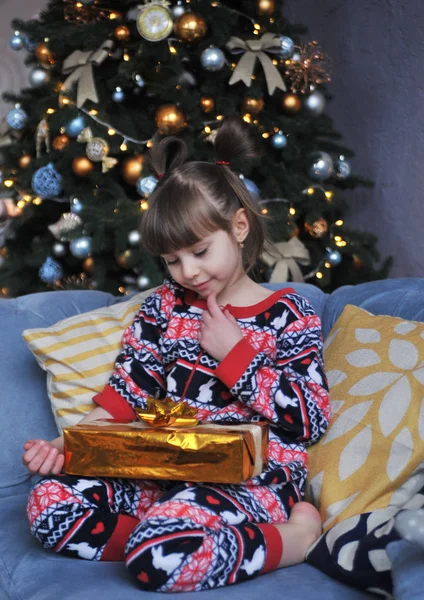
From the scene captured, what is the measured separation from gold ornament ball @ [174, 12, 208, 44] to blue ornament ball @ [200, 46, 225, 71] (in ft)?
0.20

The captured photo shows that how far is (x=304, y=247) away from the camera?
8.46 ft

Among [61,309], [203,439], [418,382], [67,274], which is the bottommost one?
[67,274]

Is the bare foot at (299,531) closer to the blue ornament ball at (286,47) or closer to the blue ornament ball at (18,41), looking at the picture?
the blue ornament ball at (286,47)

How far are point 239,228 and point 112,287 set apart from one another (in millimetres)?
1095

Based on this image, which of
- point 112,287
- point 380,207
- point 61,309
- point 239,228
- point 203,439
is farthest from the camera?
point 380,207

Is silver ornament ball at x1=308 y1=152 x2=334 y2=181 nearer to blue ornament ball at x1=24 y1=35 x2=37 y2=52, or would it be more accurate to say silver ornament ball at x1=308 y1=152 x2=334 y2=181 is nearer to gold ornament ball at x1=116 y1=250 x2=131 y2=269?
gold ornament ball at x1=116 y1=250 x2=131 y2=269

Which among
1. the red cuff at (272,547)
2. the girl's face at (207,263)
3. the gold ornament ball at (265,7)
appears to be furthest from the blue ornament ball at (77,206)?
the red cuff at (272,547)

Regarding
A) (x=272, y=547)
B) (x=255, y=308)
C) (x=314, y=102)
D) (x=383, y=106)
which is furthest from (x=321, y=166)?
(x=272, y=547)

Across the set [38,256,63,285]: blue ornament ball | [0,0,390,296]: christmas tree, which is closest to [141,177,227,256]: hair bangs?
[0,0,390,296]: christmas tree

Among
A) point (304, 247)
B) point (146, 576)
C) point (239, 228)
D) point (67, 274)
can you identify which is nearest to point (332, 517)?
point (146, 576)

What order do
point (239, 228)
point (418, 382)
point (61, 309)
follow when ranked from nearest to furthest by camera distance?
point (418, 382)
point (239, 228)
point (61, 309)

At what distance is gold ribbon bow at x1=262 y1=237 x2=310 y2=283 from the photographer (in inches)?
98.7

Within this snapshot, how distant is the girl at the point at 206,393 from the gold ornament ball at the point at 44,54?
1195 mm

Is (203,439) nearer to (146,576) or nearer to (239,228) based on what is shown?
(146,576)
